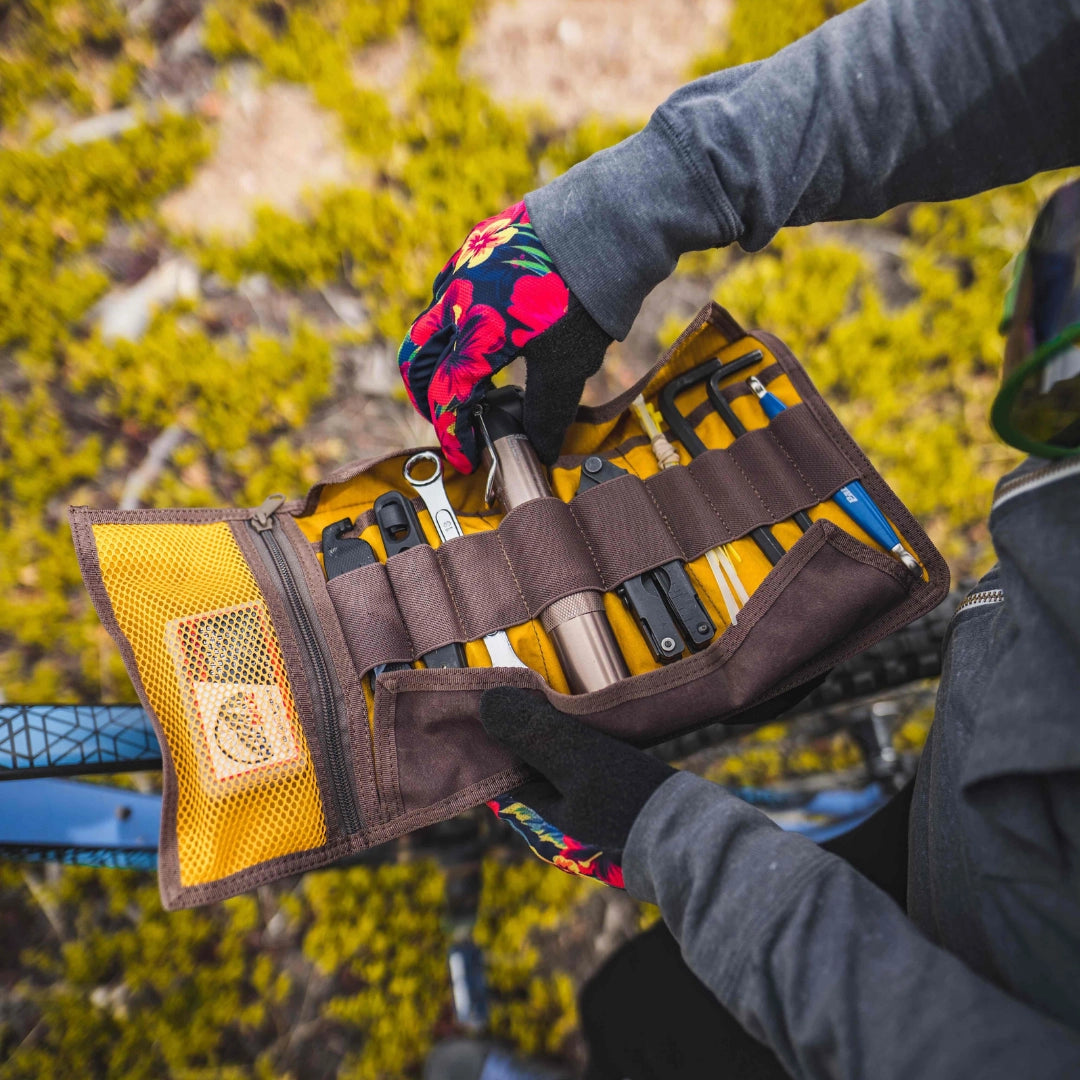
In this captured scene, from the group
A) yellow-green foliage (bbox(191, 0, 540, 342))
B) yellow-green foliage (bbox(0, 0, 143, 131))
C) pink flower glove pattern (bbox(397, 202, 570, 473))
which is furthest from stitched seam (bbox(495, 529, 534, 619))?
yellow-green foliage (bbox(0, 0, 143, 131))

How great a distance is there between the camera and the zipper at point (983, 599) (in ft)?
3.45

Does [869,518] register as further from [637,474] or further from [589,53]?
[589,53]

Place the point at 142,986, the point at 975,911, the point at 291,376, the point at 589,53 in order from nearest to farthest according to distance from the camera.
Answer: the point at 975,911 → the point at 142,986 → the point at 291,376 → the point at 589,53

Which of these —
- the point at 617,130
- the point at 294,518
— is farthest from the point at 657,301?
the point at 294,518

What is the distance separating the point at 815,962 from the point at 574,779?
1.32 ft

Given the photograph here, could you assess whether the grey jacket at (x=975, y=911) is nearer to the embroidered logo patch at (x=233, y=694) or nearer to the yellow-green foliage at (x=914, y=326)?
the embroidered logo patch at (x=233, y=694)

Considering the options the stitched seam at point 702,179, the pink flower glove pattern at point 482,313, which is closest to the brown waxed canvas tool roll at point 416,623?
the pink flower glove pattern at point 482,313

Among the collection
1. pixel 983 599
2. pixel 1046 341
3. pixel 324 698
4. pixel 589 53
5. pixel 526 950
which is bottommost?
pixel 526 950

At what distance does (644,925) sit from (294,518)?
155 centimetres

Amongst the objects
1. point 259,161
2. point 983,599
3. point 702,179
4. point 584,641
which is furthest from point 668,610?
point 259,161

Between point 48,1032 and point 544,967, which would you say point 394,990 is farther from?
point 48,1032

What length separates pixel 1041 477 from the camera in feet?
2.59

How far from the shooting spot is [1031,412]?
765 mm

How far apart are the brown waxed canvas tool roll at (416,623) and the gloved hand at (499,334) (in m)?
0.19
